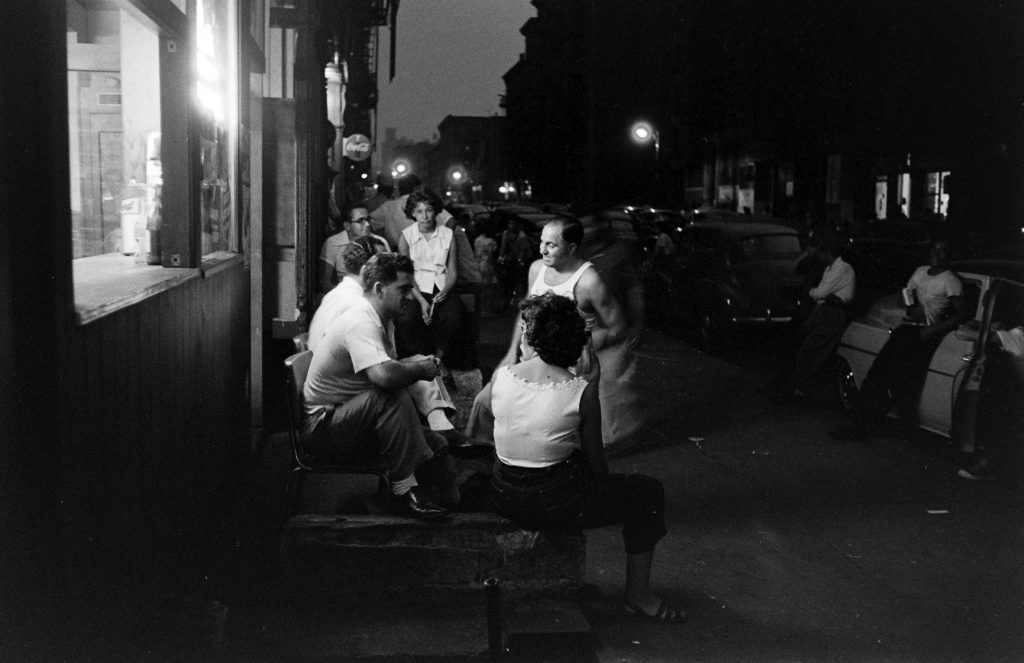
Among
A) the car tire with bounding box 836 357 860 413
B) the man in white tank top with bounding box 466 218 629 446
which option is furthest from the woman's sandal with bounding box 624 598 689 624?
the car tire with bounding box 836 357 860 413

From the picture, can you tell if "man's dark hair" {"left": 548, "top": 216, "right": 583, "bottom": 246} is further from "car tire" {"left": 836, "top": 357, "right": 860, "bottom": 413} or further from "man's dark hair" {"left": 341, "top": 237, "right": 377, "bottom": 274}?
"car tire" {"left": 836, "top": 357, "right": 860, "bottom": 413}

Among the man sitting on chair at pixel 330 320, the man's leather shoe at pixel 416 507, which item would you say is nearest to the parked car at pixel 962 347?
the man sitting on chair at pixel 330 320

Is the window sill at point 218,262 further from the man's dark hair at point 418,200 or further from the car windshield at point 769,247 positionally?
the car windshield at point 769,247

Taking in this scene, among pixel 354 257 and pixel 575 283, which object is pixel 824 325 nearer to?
pixel 575 283

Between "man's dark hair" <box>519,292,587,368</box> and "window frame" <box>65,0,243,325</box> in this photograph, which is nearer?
"window frame" <box>65,0,243,325</box>

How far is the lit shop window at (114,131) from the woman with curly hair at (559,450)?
1.70 meters

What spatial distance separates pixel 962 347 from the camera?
848 centimetres

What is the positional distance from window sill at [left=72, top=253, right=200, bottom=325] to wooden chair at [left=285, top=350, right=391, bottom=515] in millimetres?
1047

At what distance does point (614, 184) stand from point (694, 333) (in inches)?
2007

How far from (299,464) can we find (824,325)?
233 inches

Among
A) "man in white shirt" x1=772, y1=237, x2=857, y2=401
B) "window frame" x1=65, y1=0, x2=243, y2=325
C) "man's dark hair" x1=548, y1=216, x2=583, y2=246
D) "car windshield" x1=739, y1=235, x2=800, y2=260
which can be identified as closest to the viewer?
"window frame" x1=65, y1=0, x2=243, y2=325

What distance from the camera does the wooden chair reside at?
228 inches

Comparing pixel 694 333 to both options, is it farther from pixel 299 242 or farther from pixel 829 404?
pixel 299 242

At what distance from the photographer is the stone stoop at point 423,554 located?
5316 mm
